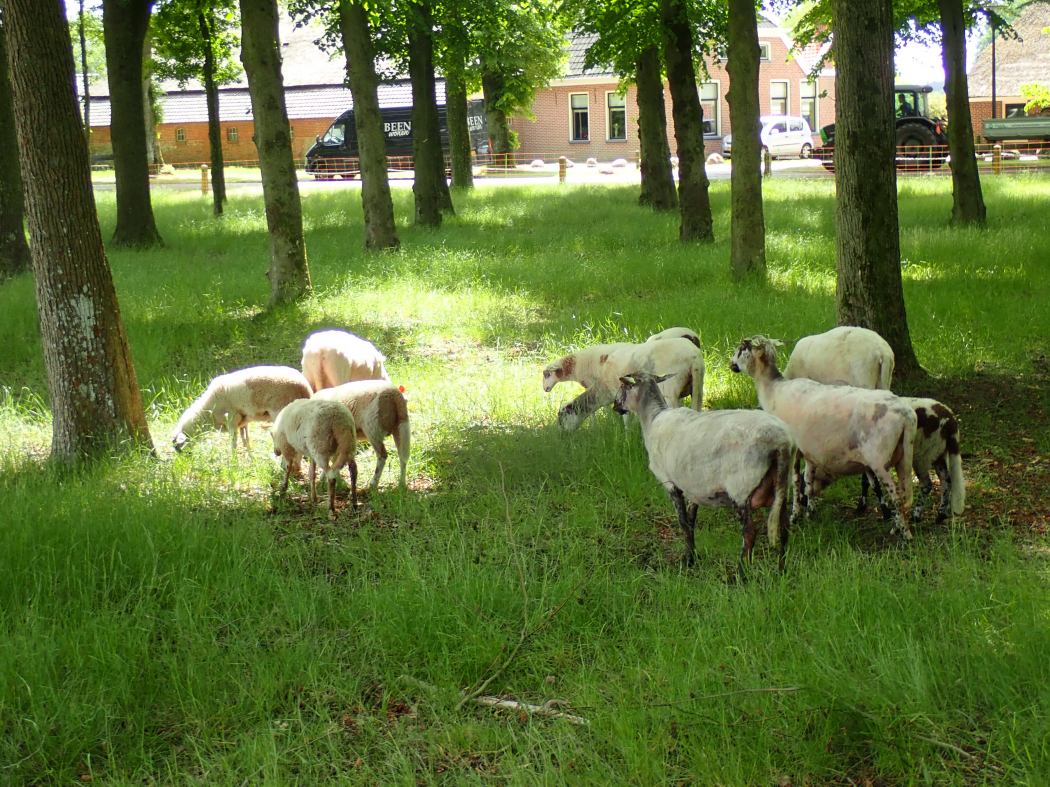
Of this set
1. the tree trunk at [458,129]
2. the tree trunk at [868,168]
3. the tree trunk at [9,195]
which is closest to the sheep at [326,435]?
the tree trunk at [868,168]

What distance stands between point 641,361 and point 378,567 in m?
A: 2.93

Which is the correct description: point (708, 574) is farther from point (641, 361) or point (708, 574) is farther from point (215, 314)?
point (215, 314)

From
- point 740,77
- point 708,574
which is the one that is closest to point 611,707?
point 708,574

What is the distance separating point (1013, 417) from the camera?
296 inches

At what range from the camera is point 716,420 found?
16.8 ft

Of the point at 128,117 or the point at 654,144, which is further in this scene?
the point at 654,144

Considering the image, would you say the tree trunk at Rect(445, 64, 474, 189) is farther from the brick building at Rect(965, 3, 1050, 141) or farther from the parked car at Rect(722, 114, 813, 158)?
the brick building at Rect(965, 3, 1050, 141)

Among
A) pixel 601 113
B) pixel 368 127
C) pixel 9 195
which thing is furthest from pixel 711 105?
pixel 9 195

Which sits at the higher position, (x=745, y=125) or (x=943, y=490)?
(x=745, y=125)

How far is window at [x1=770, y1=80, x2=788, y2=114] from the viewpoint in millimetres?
54000

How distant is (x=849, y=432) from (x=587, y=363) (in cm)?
294

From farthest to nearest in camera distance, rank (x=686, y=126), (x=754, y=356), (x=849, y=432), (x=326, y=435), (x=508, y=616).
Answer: (x=686, y=126) < (x=326, y=435) < (x=754, y=356) < (x=849, y=432) < (x=508, y=616)

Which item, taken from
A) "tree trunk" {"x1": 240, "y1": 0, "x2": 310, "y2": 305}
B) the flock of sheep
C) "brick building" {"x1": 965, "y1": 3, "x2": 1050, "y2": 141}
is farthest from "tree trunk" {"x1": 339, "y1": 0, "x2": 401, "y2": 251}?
"brick building" {"x1": 965, "y1": 3, "x2": 1050, "y2": 141}

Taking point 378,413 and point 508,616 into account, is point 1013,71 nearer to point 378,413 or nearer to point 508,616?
point 378,413
